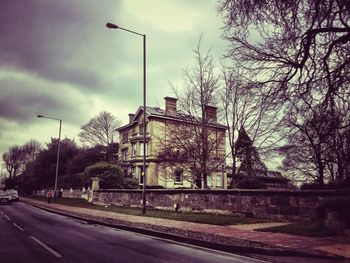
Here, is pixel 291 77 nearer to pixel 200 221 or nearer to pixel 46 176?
pixel 200 221

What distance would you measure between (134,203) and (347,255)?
21.0 meters

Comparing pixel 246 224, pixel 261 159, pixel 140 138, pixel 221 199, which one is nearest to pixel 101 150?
pixel 140 138

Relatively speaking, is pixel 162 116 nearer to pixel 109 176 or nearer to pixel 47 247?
pixel 109 176

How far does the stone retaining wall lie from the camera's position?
13.5 meters

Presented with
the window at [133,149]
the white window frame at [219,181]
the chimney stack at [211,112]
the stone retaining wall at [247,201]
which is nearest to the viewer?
the stone retaining wall at [247,201]

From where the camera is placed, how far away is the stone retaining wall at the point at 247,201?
532 inches

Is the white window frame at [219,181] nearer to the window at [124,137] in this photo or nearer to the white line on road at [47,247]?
the window at [124,137]

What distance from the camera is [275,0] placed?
10.3 meters

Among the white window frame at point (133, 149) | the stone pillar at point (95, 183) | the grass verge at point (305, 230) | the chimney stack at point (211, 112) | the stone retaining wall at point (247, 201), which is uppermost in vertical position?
the white window frame at point (133, 149)

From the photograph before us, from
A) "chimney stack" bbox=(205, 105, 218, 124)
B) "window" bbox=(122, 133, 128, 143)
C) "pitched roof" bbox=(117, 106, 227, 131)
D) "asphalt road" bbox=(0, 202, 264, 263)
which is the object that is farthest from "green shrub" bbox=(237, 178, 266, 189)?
"window" bbox=(122, 133, 128, 143)

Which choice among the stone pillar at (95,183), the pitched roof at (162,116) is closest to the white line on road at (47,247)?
the pitched roof at (162,116)

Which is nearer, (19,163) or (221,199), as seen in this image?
(221,199)

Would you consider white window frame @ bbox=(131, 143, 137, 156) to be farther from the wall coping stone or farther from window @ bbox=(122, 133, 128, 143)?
the wall coping stone

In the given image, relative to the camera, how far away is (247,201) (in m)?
16.7
